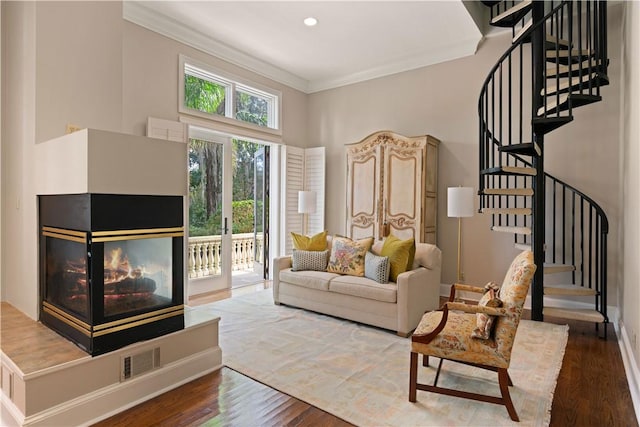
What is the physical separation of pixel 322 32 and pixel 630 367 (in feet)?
14.9

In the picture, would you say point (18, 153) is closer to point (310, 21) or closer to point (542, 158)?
point (310, 21)

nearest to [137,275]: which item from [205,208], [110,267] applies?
[110,267]

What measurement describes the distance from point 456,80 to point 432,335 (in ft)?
13.1

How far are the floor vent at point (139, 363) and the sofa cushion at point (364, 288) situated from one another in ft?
6.44

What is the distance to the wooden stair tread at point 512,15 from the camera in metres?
3.80

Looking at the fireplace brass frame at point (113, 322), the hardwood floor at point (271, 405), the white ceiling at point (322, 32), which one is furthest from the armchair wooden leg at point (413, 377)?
the white ceiling at point (322, 32)

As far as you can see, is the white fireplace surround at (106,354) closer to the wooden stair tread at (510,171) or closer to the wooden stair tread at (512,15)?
the wooden stair tread at (510,171)

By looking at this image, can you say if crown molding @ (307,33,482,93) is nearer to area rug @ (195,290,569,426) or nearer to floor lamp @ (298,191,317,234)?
floor lamp @ (298,191,317,234)

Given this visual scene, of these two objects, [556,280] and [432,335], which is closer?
[432,335]

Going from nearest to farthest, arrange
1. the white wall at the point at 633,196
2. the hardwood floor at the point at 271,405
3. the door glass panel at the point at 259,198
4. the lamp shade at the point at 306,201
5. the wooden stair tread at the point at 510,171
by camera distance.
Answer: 1. the hardwood floor at the point at 271,405
2. the white wall at the point at 633,196
3. the wooden stair tread at the point at 510,171
4. the lamp shade at the point at 306,201
5. the door glass panel at the point at 259,198

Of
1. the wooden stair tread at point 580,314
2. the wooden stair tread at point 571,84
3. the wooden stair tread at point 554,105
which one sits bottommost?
Result: the wooden stair tread at point 580,314

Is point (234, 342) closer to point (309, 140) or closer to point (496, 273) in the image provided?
point (496, 273)

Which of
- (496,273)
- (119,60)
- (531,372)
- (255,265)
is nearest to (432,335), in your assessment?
(531,372)

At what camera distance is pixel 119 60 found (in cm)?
317
